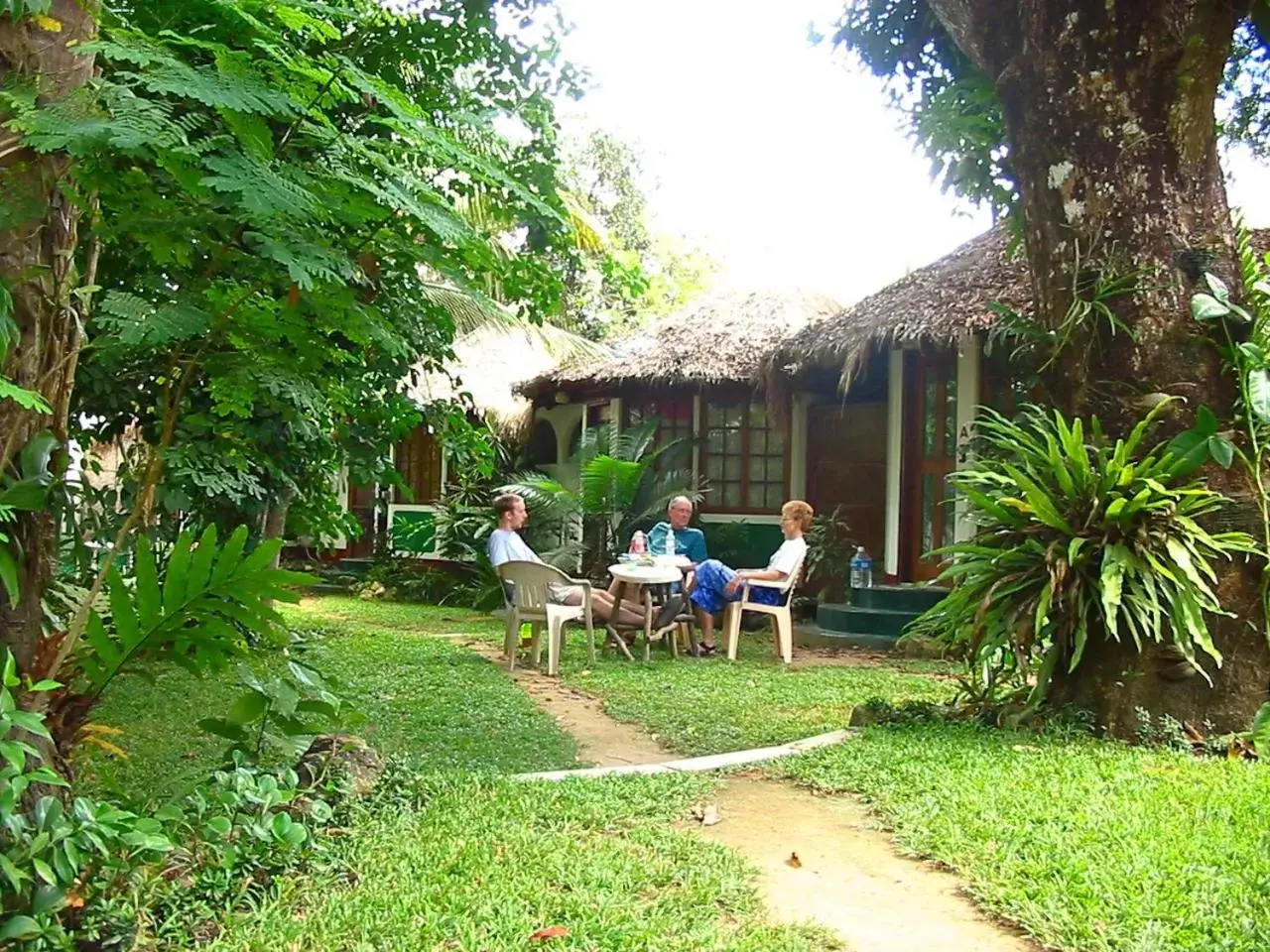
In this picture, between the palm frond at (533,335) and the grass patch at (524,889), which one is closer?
the grass patch at (524,889)

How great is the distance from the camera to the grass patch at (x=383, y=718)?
15.2 feet

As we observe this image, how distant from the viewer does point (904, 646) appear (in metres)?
9.77

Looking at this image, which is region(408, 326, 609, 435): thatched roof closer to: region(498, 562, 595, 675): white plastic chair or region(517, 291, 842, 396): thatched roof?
region(517, 291, 842, 396): thatched roof

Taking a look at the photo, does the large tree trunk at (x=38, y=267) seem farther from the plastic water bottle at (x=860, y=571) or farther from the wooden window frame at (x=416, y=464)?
the wooden window frame at (x=416, y=464)

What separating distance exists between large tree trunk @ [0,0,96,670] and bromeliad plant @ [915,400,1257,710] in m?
4.02

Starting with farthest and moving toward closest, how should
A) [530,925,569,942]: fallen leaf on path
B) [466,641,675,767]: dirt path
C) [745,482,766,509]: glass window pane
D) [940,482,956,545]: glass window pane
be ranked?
1. [745,482,766,509]: glass window pane
2. [940,482,956,545]: glass window pane
3. [466,641,675,767]: dirt path
4. [530,925,569,942]: fallen leaf on path

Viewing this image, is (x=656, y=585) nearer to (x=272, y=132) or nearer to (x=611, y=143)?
(x=272, y=132)

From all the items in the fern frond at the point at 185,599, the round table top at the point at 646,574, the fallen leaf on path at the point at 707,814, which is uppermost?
the fern frond at the point at 185,599

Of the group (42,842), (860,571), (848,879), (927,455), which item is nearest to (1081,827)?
(848,879)

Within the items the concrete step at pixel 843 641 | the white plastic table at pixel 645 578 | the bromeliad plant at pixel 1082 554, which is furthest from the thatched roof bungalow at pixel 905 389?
the bromeliad plant at pixel 1082 554

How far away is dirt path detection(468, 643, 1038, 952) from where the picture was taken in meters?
2.96

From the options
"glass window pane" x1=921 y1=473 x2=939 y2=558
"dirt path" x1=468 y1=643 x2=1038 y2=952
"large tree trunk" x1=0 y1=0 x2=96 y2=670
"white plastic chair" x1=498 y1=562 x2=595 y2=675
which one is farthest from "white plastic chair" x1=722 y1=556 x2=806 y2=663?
"large tree trunk" x1=0 y1=0 x2=96 y2=670

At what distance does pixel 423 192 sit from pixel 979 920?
2.50m

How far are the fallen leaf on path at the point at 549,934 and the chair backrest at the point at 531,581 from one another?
16.8 ft
